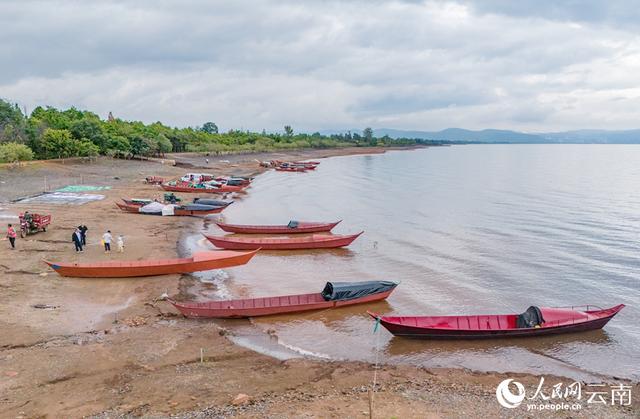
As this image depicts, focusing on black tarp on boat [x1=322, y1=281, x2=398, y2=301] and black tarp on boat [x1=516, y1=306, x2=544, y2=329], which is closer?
black tarp on boat [x1=516, y1=306, x2=544, y2=329]

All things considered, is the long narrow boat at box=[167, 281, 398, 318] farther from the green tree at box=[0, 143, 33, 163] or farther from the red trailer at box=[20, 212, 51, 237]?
the green tree at box=[0, 143, 33, 163]

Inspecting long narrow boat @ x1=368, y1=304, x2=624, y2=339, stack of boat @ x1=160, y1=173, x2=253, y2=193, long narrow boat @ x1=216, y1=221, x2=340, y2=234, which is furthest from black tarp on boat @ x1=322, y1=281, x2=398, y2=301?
stack of boat @ x1=160, y1=173, x2=253, y2=193

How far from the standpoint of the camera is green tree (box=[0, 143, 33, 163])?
5528 centimetres

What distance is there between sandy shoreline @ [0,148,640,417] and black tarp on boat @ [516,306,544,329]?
11.1 feet

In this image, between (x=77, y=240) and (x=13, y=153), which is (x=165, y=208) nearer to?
(x=77, y=240)

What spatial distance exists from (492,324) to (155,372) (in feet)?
41.9

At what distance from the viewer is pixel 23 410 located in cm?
1183

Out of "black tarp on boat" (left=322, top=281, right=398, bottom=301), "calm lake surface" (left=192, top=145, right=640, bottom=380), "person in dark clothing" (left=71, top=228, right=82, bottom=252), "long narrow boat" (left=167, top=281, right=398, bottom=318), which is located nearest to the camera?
"calm lake surface" (left=192, top=145, right=640, bottom=380)

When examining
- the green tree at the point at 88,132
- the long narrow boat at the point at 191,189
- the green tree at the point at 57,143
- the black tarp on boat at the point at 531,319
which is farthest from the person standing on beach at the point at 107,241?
the green tree at the point at 88,132

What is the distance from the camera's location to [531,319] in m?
18.9

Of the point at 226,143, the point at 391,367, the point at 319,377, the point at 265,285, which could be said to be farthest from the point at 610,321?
the point at 226,143

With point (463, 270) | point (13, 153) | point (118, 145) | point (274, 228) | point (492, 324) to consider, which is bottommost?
point (463, 270)

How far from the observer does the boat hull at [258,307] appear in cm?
1909

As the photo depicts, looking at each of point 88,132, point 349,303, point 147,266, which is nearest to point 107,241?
point 147,266
